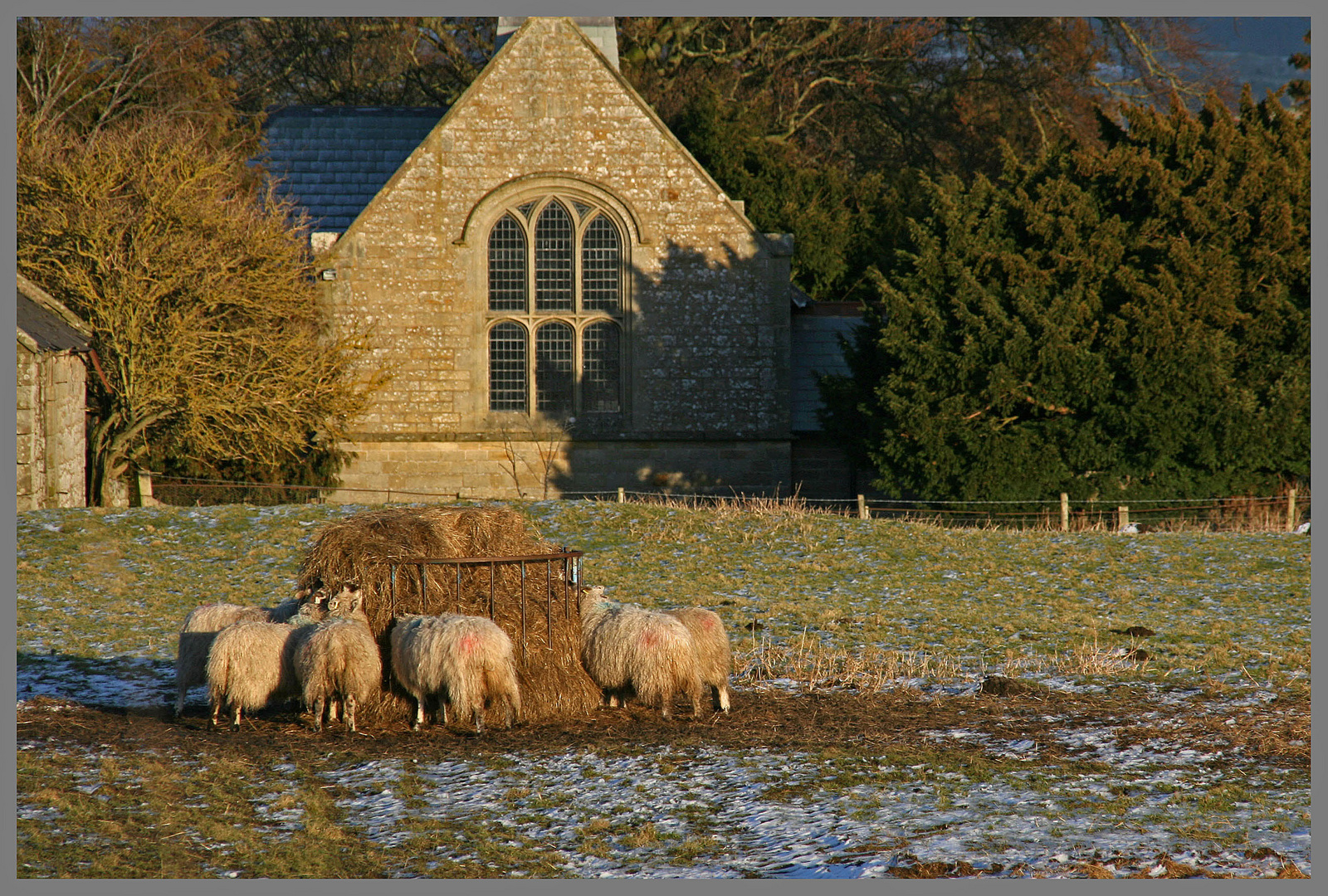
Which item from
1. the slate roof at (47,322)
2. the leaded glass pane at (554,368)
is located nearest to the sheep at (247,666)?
the slate roof at (47,322)

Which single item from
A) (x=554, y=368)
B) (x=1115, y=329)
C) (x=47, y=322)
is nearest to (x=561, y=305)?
(x=554, y=368)

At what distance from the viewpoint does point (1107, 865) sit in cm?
634

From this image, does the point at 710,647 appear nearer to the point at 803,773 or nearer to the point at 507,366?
the point at 803,773

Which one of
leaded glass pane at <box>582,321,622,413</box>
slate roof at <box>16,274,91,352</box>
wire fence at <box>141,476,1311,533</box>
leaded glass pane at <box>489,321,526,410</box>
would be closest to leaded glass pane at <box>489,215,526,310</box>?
leaded glass pane at <box>489,321,526,410</box>

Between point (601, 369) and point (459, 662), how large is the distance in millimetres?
17913

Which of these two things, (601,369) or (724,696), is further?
(601,369)

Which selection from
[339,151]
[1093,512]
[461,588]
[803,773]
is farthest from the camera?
[339,151]

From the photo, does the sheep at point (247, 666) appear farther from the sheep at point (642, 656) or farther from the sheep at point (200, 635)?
the sheep at point (642, 656)

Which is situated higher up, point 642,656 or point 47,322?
point 47,322

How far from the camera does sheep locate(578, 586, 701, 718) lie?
949 cm

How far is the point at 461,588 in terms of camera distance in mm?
10289

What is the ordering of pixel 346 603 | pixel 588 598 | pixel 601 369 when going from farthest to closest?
pixel 601 369 → pixel 588 598 → pixel 346 603

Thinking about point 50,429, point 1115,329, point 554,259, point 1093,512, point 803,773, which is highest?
point 554,259

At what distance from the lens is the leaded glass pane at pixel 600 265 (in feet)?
86.6
